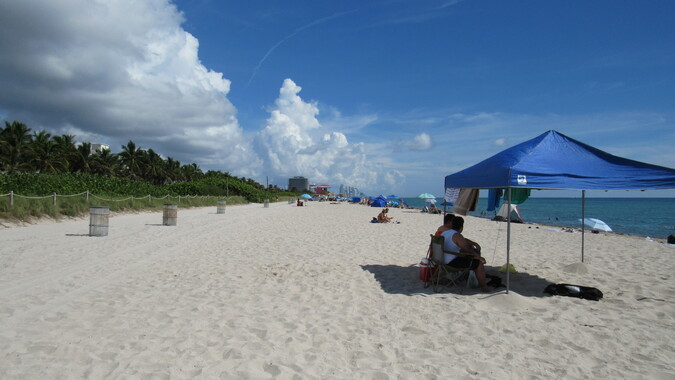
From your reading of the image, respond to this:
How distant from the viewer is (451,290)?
5.68 meters

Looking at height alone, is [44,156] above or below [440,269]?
above

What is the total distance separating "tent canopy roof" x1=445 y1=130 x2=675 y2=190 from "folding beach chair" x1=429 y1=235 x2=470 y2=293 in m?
1.10

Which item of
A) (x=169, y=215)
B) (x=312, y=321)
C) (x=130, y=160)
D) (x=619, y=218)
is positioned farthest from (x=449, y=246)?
(x=130, y=160)

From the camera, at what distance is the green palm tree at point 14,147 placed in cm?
4141

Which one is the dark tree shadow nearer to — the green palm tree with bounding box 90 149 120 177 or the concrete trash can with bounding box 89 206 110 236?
the concrete trash can with bounding box 89 206 110 236

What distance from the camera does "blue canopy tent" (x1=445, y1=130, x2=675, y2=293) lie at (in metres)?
4.97

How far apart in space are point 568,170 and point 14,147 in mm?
53973

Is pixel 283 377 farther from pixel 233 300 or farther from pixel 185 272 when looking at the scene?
pixel 185 272

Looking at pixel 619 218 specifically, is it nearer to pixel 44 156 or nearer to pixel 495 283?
pixel 495 283

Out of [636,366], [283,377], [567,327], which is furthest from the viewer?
[567,327]

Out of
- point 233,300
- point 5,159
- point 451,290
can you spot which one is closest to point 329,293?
point 233,300

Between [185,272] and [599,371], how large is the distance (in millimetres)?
6026

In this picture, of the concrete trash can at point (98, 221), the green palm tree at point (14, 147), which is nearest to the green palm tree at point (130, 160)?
the green palm tree at point (14, 147)

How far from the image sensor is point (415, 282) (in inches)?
243
